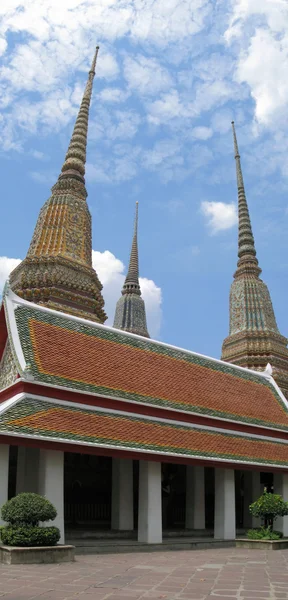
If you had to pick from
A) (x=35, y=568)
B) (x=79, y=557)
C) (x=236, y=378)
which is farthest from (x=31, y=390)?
(x=236, y=378)

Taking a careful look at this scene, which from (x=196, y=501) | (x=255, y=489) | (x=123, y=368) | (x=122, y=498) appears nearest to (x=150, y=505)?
(x=122, y=498)

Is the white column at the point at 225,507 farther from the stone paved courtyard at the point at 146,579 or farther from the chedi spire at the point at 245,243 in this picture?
the chedi spire at the point at 245,243

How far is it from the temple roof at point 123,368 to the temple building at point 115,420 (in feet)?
0.14

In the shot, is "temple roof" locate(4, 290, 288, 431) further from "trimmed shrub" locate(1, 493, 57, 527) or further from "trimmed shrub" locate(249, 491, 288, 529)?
"trimmed shrub" locate(1, 493, 57, 527)

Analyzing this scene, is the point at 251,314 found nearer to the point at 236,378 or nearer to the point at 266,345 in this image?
the point at 266,345

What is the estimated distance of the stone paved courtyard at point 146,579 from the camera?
6136 mm

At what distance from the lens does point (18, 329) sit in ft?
45.5

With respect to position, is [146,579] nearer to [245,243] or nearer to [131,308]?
[245,243]

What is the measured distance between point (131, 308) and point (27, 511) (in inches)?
1286

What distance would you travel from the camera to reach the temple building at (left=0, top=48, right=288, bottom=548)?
1231 centimetres

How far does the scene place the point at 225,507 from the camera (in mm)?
15562

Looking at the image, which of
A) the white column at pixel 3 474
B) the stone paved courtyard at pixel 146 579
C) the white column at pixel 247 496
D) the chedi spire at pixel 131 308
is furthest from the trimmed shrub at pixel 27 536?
the chedi spire at pixel 131 308

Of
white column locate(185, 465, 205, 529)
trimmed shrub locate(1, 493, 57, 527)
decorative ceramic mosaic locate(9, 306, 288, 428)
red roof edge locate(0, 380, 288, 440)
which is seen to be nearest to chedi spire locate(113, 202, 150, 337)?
decorative ceramic mosaic locate(9, 306, 288, 428)

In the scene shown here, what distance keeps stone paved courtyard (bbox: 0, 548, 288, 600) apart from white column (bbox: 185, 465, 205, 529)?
5.95m
